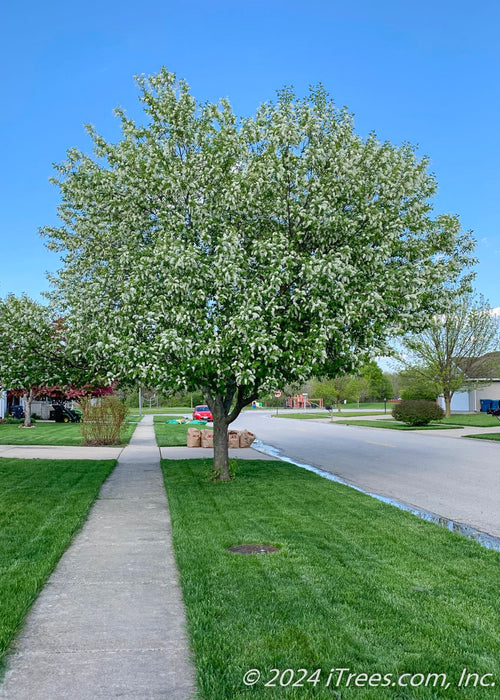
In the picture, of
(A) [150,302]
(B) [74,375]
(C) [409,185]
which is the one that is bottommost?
(B) [74,375]

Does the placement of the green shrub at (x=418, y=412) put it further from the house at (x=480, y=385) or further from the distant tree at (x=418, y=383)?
the house at (x=480, y=385)

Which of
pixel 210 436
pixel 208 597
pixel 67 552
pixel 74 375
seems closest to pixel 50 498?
pixel 74 375

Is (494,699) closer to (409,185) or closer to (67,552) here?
(67,552)

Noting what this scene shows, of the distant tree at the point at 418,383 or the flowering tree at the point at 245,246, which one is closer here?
the flowering tree at the point at 245,246

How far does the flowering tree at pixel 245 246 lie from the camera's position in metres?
10.2

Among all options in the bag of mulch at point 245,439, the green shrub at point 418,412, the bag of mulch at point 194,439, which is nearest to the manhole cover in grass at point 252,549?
the bag of mulch at point 194,439

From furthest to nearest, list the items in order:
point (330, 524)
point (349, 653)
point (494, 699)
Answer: point (330, 524) → point (349, 653) → point (494, 699)

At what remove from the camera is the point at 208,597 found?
206 inches

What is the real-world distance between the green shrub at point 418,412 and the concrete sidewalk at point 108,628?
28.6m

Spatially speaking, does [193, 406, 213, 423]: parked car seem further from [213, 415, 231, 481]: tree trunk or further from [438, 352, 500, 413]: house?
[213, 415, 231, 481]: tree trunk

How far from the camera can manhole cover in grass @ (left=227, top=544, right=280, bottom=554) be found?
272 inches

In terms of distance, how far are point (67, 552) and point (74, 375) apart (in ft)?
20.4

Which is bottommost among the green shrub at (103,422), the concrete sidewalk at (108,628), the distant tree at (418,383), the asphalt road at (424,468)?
the asphalt road at (424,468)

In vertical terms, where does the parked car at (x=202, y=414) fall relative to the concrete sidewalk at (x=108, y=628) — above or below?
above
